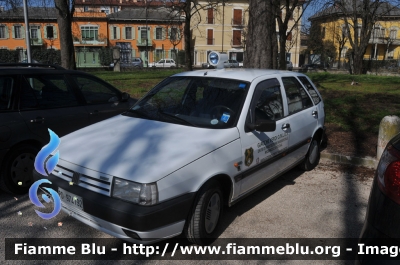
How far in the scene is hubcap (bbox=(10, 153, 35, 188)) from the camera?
479cm

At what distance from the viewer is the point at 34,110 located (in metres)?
5.02

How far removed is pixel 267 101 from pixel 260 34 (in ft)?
15.3

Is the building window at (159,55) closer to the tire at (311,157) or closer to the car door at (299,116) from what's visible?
the tire at (311,157)

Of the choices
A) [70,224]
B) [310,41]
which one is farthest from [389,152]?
[310,41]

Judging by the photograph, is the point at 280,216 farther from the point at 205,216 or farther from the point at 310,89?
the point at 310,89

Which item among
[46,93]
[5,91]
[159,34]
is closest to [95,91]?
[46,93]

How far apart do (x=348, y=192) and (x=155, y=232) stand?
321cm

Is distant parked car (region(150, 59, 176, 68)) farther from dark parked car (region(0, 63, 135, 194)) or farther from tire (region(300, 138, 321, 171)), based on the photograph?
tire (region(300, 138, 321, 171))

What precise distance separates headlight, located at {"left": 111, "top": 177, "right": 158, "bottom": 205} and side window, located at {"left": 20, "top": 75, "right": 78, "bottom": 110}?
258cm

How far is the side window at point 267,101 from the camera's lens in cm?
434

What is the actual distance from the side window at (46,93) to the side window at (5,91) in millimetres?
152

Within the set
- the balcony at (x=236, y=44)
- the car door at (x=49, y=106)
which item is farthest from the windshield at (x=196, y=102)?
the balcony at (x=236, y=44)

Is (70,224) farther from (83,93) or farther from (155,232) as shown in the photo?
(83,93)

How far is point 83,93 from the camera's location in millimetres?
5746
